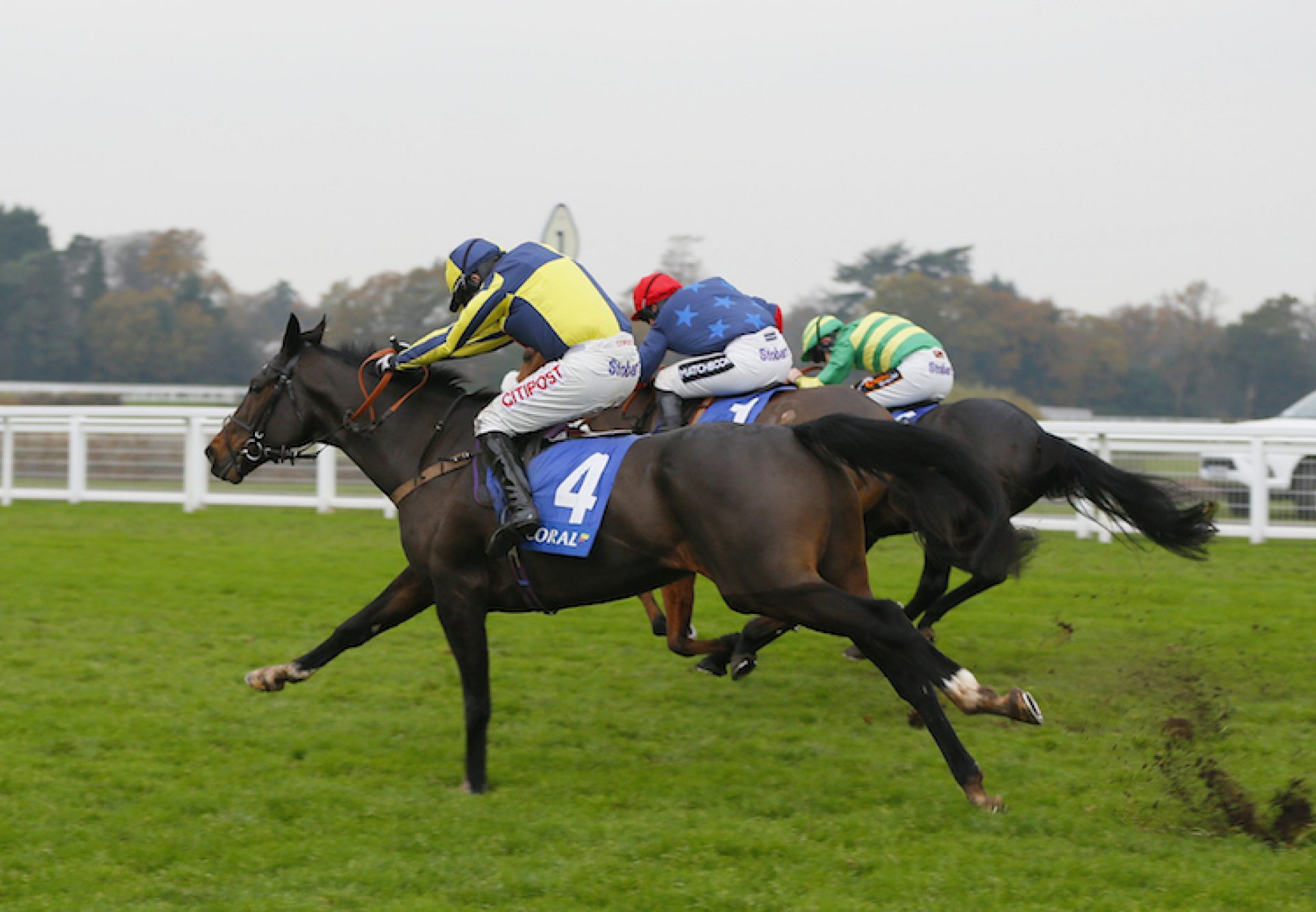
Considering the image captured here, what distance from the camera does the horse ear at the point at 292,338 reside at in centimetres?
507

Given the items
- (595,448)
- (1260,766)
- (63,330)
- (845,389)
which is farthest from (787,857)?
(63,330)

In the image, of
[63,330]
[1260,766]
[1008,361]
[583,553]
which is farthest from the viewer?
[63,330]

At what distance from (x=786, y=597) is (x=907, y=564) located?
6.21 meters

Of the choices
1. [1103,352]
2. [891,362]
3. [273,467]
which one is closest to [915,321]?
[1103,352]

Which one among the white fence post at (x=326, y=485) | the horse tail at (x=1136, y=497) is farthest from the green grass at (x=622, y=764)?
the white fence post at (x=326, y=485)

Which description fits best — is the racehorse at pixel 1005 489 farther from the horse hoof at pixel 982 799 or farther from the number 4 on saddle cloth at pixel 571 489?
the horse hoof at pixel 982 799

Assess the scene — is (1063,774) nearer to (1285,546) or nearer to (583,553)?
(583,553)

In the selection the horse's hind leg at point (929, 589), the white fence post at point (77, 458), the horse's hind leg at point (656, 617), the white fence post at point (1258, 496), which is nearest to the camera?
the horse's hind leg at point (656, 617)

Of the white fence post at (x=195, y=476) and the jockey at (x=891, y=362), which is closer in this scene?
the jockey at (x=891, y=362)

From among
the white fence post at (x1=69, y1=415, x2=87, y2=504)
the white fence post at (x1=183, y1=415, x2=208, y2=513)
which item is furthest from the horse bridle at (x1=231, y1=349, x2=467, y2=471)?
the white fence post at (x1=69, y1=415, x2=87, y2=504)

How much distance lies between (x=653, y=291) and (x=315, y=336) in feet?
5.78

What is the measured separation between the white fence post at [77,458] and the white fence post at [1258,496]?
36.5 ft

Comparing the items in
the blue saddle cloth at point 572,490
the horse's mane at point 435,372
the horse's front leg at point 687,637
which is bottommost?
the horse's front leg at point 687,637

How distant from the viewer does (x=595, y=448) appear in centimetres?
445
